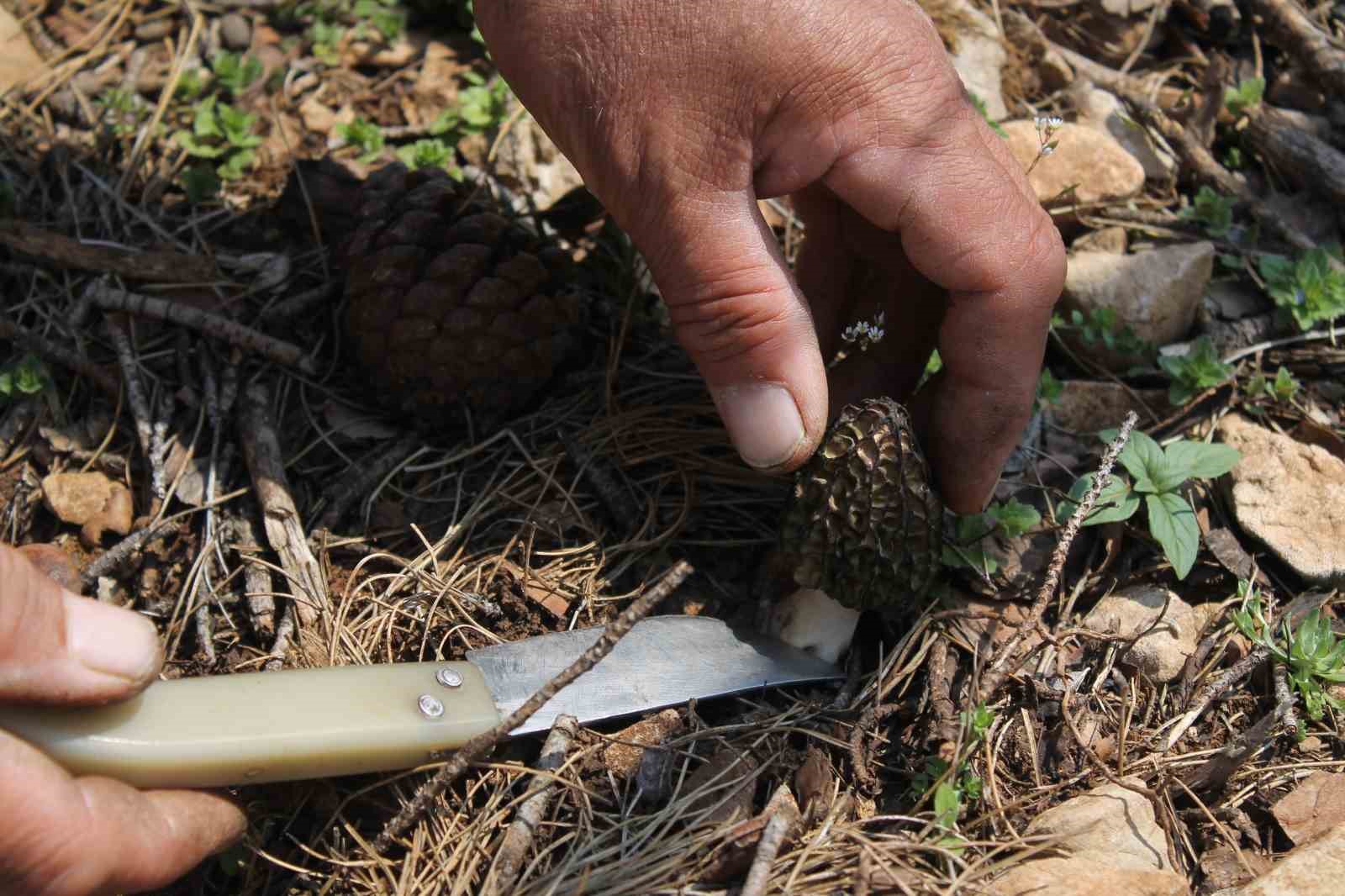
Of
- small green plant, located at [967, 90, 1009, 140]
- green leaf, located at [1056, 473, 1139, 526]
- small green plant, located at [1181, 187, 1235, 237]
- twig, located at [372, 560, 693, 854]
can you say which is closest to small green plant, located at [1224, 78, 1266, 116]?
small green plant, located at [1181, 187, 1235, 237]

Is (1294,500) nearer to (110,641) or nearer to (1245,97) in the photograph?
(1245,97)

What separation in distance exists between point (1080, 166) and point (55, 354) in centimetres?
246

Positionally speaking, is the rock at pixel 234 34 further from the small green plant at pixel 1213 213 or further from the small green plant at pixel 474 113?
the small green plant at pixel 1213 213

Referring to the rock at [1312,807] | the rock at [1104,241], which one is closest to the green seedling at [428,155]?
the rock at [1104,241]

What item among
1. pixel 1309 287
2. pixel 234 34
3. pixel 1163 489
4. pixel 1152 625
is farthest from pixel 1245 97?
pixel 234 34

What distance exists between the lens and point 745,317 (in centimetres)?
180

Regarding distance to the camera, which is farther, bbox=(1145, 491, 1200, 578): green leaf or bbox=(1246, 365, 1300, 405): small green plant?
bbox=(1246, 365, 1300, 405): small green plant

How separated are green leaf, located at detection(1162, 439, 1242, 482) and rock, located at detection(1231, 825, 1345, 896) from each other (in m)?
0.69

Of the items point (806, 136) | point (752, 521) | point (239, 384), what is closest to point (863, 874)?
point (752, 521)

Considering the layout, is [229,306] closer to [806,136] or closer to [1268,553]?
[806,136]

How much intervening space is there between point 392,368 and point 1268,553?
1833 millimetres

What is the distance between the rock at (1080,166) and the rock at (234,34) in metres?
2.12

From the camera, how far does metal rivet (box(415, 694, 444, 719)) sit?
5.55ft

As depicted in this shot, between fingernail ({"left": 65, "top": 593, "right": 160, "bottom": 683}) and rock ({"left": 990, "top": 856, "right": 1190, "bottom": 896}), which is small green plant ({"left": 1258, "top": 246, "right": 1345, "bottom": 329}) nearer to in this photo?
rock ({"left": 990, "top": 856, "right": 1190, "bottom": 896})
